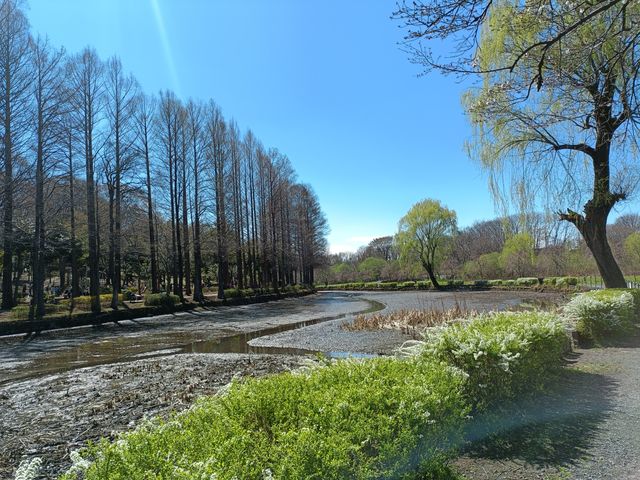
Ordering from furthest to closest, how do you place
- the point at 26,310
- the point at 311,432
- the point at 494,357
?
the point at 26,310, the point at 494,357, the point at 311,432

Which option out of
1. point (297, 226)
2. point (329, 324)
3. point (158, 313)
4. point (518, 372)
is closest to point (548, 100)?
point (518, 372)

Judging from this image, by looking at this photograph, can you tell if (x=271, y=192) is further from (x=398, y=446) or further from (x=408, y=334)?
(x=398, y=446)

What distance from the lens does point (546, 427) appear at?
386 centimetres

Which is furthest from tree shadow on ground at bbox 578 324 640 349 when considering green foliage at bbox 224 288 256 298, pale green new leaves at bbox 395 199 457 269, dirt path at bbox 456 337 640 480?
pale green new leaves at bbox 395 199 457 269

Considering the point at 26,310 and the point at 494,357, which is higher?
the point at 26,310

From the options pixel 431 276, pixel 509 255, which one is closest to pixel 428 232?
pixel 431 276

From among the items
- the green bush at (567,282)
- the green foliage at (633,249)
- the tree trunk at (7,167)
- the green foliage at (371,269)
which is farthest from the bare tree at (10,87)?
the green foliage at (371,269)

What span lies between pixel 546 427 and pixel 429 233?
4936 cm

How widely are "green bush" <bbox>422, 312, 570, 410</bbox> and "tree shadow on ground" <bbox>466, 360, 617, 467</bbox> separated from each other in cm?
17

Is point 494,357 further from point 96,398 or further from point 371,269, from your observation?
point 371,269

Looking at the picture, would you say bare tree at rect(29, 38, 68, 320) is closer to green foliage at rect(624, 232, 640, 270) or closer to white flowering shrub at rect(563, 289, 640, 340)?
white flowering shrub at rect(563, 289, 640, 340)

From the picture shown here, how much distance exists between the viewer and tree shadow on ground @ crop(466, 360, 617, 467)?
10.8 ft

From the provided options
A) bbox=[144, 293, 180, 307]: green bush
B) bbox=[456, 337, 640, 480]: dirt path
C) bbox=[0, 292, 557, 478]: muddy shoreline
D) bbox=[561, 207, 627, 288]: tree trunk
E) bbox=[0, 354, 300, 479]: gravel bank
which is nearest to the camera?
bbox=[456, 337, 640, 480]: dirt path

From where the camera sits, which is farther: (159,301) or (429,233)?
(429,233)
